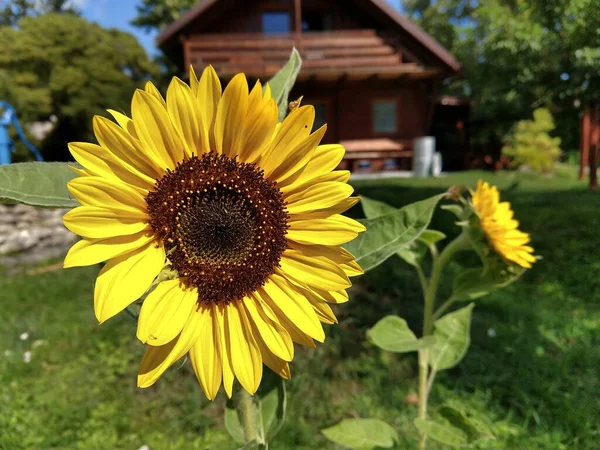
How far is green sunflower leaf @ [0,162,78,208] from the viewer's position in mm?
671

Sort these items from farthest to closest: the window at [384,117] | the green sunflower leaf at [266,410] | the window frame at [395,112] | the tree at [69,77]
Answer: the window at [384,117], the window frame at [395,112], the tree at [69,77], the green sunflower leaf at [266,410]

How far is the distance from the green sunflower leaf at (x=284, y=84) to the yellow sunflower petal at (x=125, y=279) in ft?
1.10

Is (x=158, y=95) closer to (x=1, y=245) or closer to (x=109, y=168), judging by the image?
(x=109, y=168)

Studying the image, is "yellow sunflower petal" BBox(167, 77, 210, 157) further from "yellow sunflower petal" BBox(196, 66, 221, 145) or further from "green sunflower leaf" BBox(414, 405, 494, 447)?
"green sunflower leaf" BBox(414, 405, 494, 447)

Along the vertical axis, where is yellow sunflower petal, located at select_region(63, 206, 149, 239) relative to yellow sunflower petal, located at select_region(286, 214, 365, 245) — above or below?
above

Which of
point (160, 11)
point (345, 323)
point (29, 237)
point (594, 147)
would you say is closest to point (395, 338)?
point (345, 323)

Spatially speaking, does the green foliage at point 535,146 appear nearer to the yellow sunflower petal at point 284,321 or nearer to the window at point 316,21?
the window at point 316,21

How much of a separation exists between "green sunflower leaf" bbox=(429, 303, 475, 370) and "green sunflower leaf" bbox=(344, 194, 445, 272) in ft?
2.14

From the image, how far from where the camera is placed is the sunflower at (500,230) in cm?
117

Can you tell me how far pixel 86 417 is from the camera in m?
2.24

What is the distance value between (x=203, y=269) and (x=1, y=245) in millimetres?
5839

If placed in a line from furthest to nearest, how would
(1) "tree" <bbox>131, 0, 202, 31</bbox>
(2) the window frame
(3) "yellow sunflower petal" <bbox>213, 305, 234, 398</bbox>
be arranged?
(1) "tree" <bbox>131, 0, 202, 31</bbox>, (2) the window frame, (3) "yellow sunflower petal" <bbox>213, 305, 234, 398</bbox>

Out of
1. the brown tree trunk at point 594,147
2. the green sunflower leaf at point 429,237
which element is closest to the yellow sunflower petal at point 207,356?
the green sunflower leaf at point 429,237

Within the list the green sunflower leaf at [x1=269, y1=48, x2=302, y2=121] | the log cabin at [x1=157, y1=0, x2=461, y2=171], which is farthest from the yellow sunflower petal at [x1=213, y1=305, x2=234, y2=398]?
the log cabin at [x1=157, y1=0, x2=461, y2=171]
